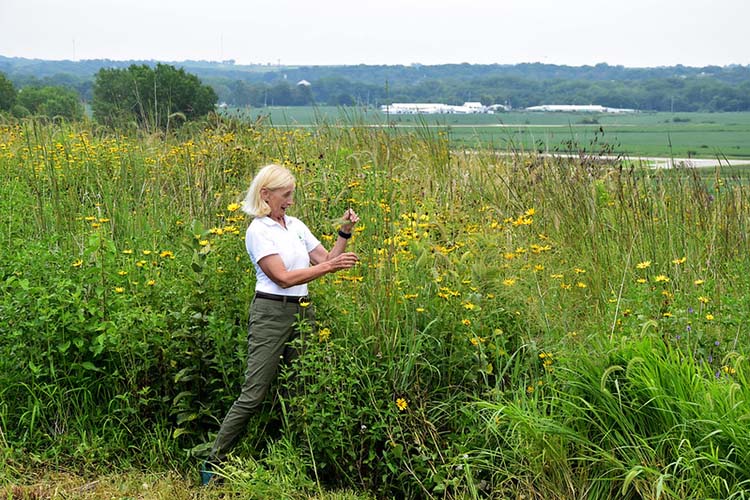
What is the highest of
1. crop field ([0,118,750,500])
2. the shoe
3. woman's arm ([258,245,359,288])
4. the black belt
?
woman's arm ([258,245,359,288])

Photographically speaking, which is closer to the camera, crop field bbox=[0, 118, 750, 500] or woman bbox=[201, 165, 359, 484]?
crop field bbox=[0, 118, 750, 500]

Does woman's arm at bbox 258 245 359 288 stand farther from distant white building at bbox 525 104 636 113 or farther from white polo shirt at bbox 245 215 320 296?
distant white building at bbox 525 104 636 113

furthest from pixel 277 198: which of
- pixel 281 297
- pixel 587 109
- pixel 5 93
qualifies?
pixel 587 109

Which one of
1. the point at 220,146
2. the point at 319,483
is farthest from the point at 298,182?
the point at 319,483

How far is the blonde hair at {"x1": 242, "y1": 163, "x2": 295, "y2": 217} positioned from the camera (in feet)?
17.4

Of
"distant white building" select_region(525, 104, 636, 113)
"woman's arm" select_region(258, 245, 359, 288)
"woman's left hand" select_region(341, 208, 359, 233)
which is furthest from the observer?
"distant white building" select_region(525, 104, 636, 113)

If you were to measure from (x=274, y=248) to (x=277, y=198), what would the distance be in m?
0.34

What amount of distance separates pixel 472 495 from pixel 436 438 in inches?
18.3

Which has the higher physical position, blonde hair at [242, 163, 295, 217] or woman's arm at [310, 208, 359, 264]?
blonde hair at [242, 163, 295, 217]

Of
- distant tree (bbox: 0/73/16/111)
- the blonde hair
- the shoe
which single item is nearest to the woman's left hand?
the blonde hair

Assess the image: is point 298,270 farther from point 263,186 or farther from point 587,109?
point 587,109

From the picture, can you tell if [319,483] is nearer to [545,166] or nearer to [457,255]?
[457,255]

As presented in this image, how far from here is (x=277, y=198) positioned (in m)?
5.32

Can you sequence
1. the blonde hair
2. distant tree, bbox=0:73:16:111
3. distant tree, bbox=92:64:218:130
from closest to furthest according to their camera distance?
1. the blonde hair
2. distant tree, bbox=92:64:218:130
3. distant tree, bbox=0:73:16:111
